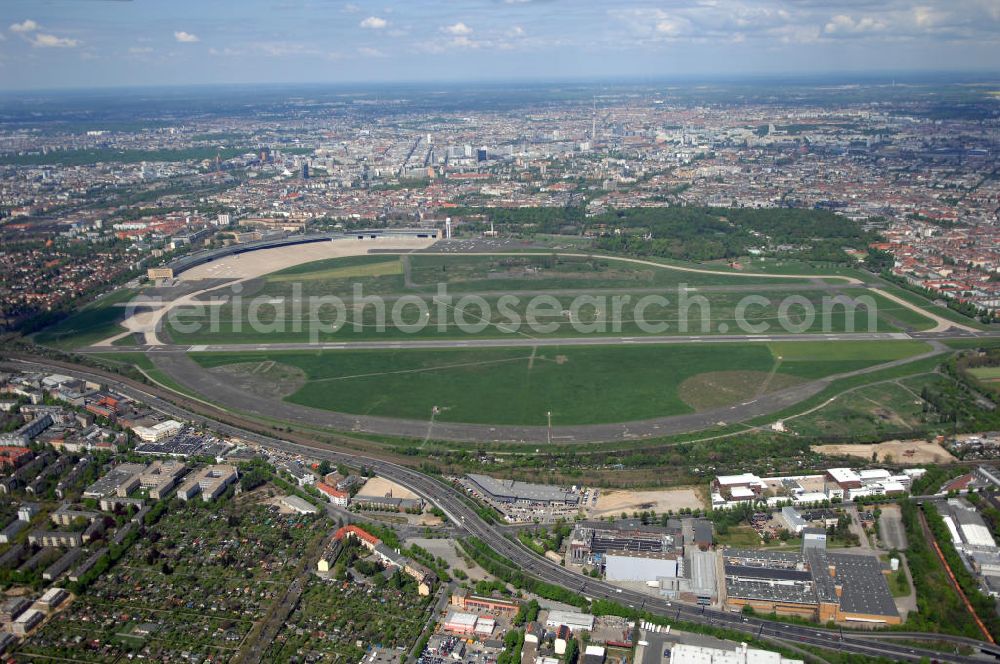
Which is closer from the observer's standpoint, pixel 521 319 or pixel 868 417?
pixel 868 417

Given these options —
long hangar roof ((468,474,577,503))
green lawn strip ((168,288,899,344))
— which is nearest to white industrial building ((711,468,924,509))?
long hangar roof ((468,474,577,503))

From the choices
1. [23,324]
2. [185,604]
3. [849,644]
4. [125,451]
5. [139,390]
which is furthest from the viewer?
[23,324]

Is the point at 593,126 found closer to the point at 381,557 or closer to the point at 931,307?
the point at 931,307

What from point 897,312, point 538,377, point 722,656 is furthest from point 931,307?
point 722,656

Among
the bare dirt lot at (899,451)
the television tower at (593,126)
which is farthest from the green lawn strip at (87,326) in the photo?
the television tower at (593,126)

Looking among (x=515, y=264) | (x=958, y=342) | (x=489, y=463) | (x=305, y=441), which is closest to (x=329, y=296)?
Answer: (x=515, y=264)

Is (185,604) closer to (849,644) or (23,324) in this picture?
(849,644)

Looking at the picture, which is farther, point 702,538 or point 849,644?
point 702,538
